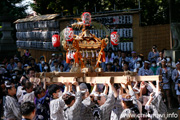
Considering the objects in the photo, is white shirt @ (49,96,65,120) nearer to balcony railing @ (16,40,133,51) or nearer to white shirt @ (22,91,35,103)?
white shirt @ (22,91,35,103)

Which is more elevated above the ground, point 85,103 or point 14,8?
point 14,8

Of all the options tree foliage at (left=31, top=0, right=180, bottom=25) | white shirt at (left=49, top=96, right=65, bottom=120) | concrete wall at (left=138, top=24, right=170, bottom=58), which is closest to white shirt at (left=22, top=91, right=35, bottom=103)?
white shirt at (left=49, top=96, right=65, bottom=120)

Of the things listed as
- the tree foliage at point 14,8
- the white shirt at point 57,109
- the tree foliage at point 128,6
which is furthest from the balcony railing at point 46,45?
the white shirt at point 57,109

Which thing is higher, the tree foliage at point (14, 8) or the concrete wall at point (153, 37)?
the tree foliage at point (14, 8)

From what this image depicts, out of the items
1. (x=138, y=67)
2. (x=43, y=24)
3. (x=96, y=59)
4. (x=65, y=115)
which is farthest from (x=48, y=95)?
(x=43, y=24)

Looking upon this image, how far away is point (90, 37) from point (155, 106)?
13.8 ft

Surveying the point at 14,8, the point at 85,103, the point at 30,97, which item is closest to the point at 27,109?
the point at 85,103

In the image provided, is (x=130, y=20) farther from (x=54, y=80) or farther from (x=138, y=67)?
(x=54, y=80)

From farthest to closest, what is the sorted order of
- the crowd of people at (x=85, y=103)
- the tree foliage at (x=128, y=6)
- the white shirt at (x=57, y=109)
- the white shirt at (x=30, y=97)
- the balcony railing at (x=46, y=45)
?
the tree foliage at (x=128, y=6) < the balcony railing at (x=46, y=45) < the white shirt at (x=30, y=97) < the white shirt at (x=57, y=109) < the crowd of people at (x=85, y=103)

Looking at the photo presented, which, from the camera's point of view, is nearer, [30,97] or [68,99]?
[68,99]

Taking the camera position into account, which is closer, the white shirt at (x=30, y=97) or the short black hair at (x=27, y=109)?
the short black hair at (x=27, y=109)

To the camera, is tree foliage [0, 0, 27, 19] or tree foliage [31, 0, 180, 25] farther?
tree foliage [0, 0, 27, 19]

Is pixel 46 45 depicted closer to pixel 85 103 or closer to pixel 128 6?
pixel 128 6

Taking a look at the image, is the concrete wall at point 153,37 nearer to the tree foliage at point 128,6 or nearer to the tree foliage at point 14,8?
the tree foliage at point 128,6
